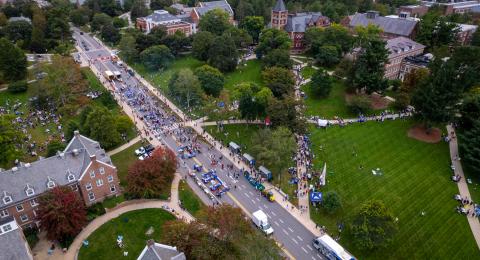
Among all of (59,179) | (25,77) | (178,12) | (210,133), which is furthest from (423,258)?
(178,12)

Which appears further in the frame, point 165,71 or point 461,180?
point 165,71

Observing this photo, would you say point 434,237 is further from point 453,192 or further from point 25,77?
point 25,77

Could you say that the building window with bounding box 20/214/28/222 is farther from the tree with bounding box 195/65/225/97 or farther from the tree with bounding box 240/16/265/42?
the tree with bounding box 240/16/265/42

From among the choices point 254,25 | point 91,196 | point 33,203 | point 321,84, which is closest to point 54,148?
point 91,196

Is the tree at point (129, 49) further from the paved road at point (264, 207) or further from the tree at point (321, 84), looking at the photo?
the tree at point (321, 84)

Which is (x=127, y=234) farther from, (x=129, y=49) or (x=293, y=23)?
(x=293, y=23)

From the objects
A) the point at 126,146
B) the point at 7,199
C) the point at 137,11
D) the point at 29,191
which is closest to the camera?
the point at 7,199
